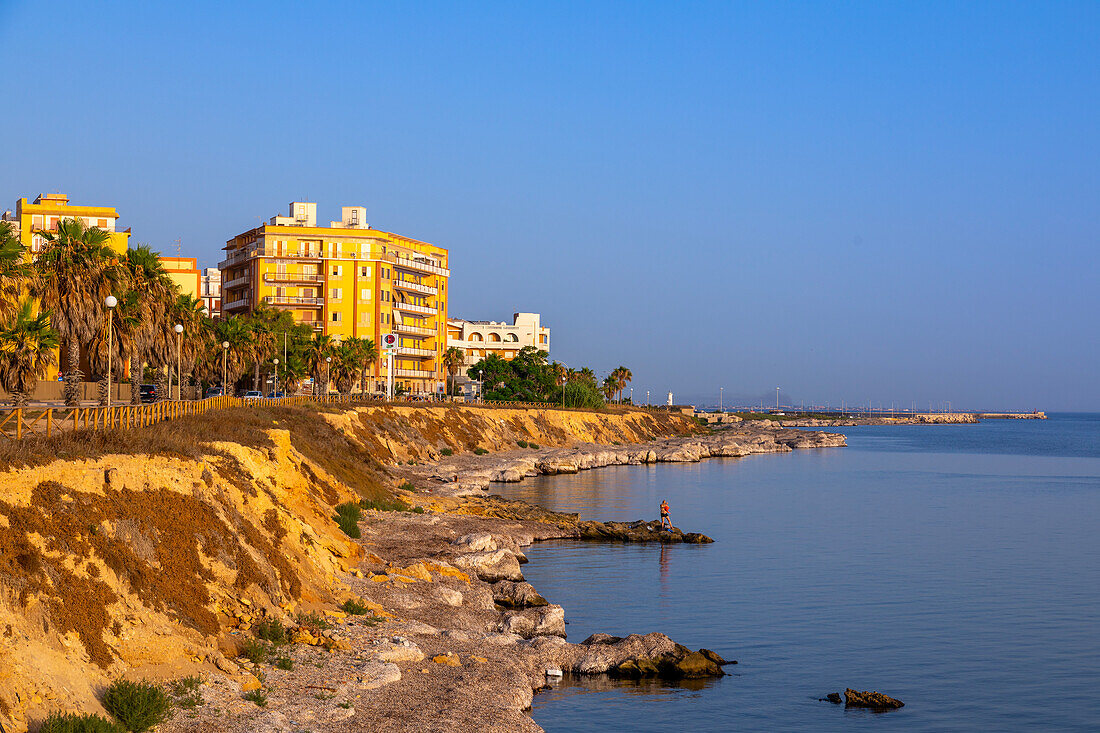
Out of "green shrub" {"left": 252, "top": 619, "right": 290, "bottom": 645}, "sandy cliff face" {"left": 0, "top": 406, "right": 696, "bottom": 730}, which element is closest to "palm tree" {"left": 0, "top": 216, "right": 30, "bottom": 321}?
"sandy cliff face" {"left": 0, "top": 406, "right": 696, "bottom": 730}

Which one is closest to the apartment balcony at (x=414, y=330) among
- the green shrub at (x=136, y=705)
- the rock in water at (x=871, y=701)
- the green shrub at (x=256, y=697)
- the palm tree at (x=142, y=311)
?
the palm tree at (x=142, y=311)

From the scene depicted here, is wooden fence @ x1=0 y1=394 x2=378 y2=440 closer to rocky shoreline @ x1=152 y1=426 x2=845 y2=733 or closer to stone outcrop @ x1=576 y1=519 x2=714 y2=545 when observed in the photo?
rocky shoreline @ x1=152 y1=426 x2=845 y2=733

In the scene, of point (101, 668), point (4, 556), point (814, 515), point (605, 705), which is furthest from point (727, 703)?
point (814, 515)

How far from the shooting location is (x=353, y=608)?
23.5 m

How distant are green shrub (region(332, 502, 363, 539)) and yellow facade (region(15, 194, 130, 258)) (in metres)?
56.9

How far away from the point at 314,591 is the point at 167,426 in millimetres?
8956

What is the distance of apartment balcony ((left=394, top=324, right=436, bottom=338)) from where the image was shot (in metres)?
119

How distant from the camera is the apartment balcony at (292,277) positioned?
374 feet

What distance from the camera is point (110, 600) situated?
55.4 ft

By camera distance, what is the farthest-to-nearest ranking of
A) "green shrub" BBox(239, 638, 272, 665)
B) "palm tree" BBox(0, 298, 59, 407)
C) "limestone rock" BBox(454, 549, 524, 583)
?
"palm tree" BBox(0, 298, 59, 407), "limestone rock" BBox(454, 549, 524, 583), "green shrub" BBox(239, 638, 272, 665)

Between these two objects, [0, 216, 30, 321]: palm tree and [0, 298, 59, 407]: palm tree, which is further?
[0, 298, 59, 407]: palm tree

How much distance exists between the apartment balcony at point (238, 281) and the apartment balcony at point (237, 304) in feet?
5.77

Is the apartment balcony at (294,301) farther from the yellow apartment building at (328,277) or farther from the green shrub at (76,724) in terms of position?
the green shrub at (76,724)

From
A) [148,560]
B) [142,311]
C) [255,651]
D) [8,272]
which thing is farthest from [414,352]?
[255,651]
